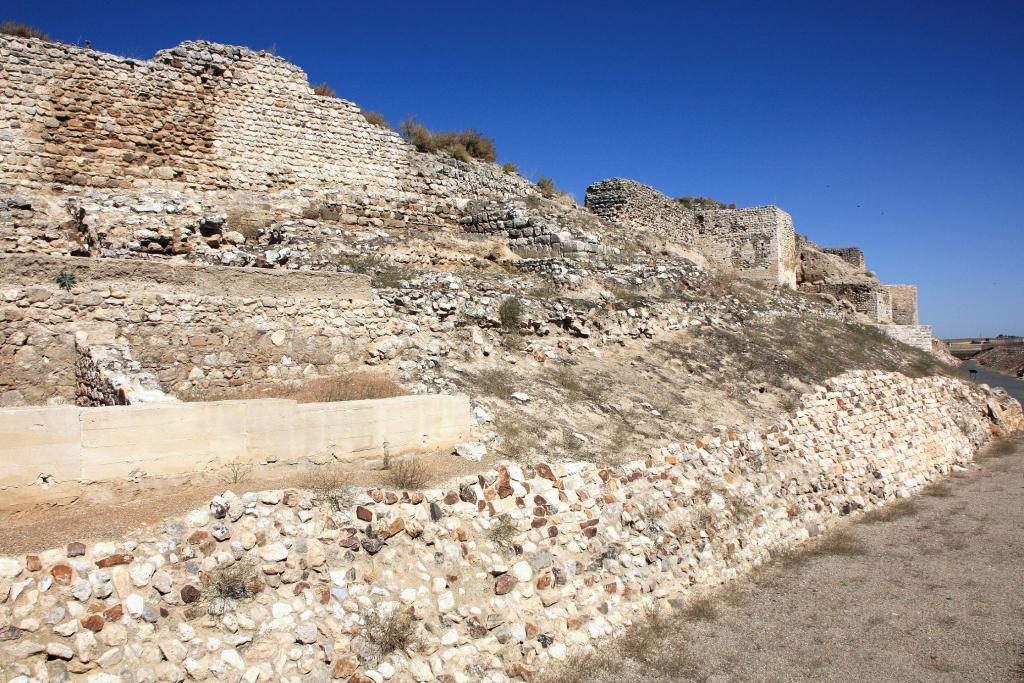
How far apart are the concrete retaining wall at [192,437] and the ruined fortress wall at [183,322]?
90.8 inches

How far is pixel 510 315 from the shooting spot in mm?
10031

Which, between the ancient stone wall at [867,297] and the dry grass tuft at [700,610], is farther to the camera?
the ancient stone wall at [867,297]

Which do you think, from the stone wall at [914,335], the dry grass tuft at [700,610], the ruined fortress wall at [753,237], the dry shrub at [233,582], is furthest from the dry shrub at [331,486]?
the stone wall at [914,335]

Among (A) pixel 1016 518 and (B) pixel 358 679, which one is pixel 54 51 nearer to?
(B) pixel 358 679

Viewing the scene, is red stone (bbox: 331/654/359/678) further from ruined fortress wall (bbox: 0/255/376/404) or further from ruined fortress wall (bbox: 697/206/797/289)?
ruined fortress wall (bbox: 697/206/797/289)

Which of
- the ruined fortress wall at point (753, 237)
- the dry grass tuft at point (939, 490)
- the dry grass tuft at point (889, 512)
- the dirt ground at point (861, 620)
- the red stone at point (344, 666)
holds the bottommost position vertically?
the dirt ground at point (861, 620)

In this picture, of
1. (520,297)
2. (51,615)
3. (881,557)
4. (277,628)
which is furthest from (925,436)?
(51,615)

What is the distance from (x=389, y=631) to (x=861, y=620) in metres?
4.59

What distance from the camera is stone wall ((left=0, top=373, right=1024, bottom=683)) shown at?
3.86 m

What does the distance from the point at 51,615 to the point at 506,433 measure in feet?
13.8

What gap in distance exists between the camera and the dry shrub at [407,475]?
5.57m

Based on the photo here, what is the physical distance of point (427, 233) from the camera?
13.2m

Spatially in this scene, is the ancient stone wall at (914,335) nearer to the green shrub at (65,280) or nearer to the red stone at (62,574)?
the green shrub at (65,280)

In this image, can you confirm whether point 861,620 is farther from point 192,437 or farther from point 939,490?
point 939,490
